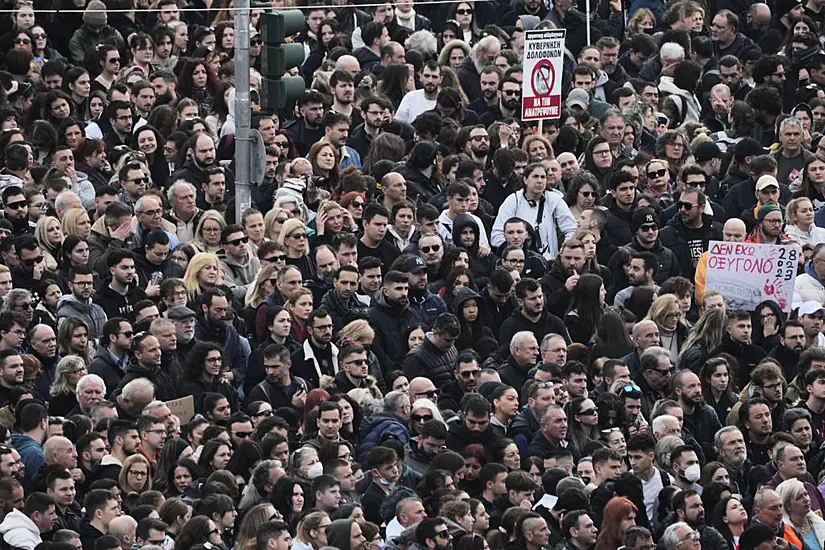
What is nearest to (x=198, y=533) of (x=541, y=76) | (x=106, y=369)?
(x=106, y=369)

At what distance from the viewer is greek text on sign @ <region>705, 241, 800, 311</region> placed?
20719 mm

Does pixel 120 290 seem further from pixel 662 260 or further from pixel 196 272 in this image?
pixel 662 260

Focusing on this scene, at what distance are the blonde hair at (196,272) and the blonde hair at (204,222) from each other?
0.78 m

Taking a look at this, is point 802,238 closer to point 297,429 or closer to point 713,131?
point 713,131

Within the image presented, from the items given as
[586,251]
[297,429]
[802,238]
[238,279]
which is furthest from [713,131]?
[297,429]

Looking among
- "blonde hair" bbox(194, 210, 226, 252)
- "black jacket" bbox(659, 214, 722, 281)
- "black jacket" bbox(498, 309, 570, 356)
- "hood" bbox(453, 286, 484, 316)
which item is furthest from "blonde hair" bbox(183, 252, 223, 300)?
"black jacket" bbox(659, 214, 722, 281)

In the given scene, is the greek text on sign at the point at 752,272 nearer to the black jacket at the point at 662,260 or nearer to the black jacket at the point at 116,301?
the black jacket at the point at 662,260

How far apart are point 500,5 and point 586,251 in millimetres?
7844

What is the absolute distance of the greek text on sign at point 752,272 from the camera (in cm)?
2072

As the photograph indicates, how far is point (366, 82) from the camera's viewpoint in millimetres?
24625

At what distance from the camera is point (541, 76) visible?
931 inches

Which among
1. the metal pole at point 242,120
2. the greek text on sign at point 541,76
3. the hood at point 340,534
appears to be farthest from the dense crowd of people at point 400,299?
the metal pole at point 242,120

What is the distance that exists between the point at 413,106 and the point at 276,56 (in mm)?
4183

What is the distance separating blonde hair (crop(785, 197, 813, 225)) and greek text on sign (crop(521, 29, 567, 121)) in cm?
249
